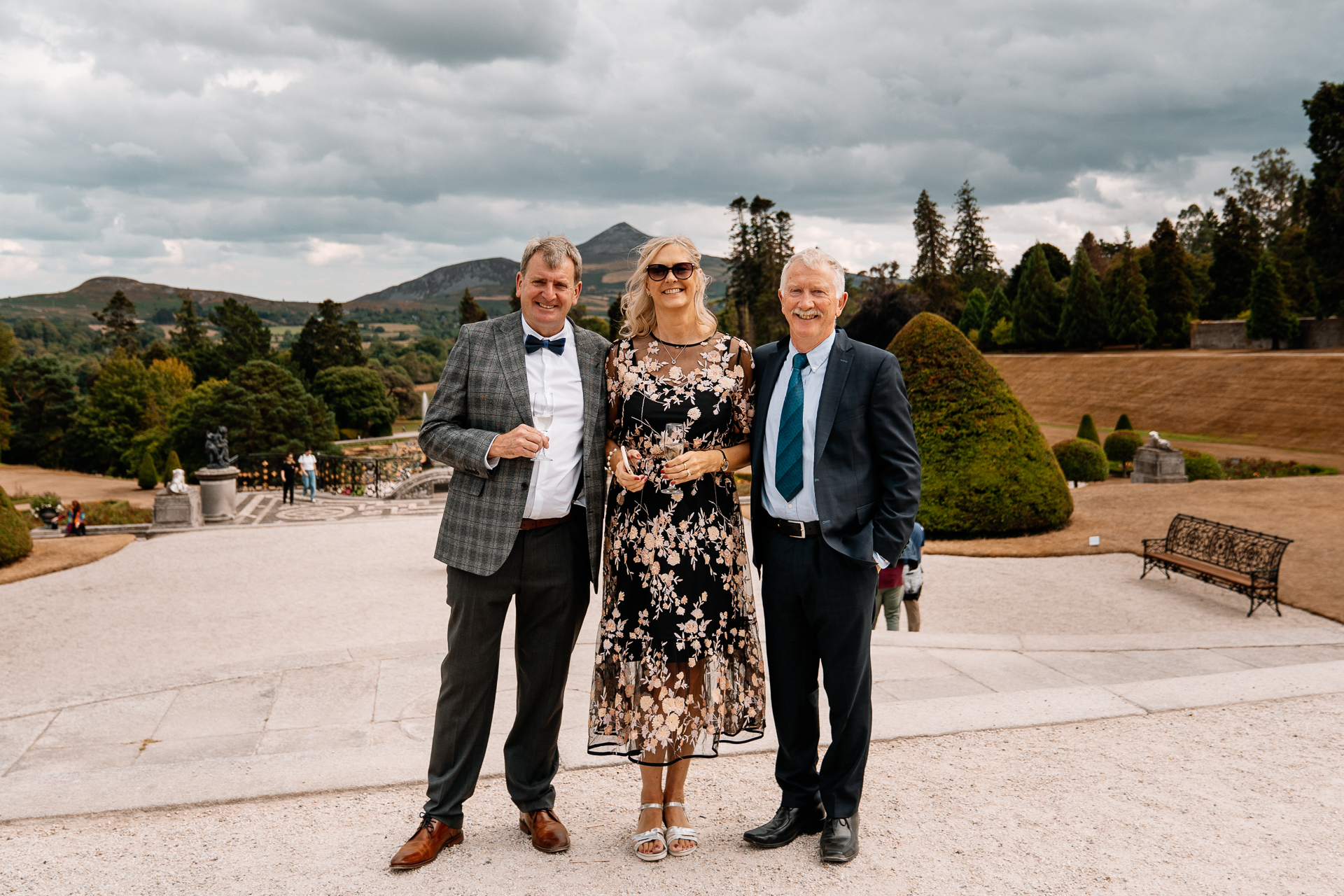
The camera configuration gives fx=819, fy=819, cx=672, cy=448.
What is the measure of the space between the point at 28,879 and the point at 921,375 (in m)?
13.5

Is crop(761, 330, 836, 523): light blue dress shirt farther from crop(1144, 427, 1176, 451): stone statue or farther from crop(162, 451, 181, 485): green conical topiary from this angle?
crop(162, 451, 181, 485): green conical topiary

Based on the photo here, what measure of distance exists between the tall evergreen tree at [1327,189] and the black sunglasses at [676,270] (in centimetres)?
4444

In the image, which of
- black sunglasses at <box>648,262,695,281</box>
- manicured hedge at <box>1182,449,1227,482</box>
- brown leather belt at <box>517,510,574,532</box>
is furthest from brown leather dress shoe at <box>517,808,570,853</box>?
manicured hedge at <box>1182,449,1227,482</box>

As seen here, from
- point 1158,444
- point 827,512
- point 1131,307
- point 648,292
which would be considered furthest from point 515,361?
point 1131,307

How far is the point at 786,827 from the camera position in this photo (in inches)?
124

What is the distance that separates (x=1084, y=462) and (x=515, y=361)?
78.8ft

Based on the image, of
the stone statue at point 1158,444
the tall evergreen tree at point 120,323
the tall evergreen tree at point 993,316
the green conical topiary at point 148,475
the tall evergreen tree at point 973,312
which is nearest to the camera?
the stone statue at point 1158,444

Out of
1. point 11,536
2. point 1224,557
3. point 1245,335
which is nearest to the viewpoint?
point 1224,557

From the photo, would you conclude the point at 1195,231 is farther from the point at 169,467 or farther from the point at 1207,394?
the point at 169,467

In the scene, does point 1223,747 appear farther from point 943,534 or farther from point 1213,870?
point 943,534

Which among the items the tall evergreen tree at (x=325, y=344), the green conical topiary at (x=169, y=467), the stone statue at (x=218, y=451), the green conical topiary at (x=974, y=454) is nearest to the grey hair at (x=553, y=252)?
the green conical topiary at (x=974, y=454)

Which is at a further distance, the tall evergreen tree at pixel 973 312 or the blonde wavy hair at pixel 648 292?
the tall evergreen tree at pixel 973 312

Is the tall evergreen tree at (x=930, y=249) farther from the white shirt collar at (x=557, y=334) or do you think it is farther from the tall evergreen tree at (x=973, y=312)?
the white shirt collar at (x=557, y=334)

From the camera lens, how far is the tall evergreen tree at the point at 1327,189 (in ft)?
118
